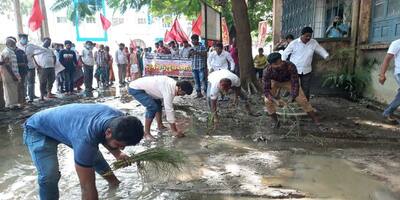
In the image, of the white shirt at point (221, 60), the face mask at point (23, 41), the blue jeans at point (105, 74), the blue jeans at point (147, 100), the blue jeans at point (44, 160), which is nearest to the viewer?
the blue jeans at point (44, 160)

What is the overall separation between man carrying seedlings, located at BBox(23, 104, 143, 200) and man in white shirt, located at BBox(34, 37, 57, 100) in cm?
708

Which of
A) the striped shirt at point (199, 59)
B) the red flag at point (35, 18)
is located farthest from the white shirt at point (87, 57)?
the striped shirt at point (199, 59)

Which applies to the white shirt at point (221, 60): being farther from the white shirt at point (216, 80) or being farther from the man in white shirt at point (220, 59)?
the white shirt at point (216, 80)

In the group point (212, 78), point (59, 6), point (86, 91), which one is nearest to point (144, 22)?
point (59, 6)

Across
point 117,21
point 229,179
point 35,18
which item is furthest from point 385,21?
point 117,21

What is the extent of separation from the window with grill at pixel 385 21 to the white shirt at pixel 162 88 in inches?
190

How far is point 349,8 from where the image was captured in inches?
413

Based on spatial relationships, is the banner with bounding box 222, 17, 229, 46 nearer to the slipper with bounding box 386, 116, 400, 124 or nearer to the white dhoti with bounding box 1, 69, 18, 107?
the white dhoti with bounding box 1, 69, 18, 107

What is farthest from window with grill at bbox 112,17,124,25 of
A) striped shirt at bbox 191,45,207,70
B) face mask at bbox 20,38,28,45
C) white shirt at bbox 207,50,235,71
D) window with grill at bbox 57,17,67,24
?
white shirt at bbox 207,50,235,71

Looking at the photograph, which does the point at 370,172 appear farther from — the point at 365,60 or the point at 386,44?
the point at 365,60

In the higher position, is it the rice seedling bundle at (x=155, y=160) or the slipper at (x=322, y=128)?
the rice seedling bundle at (x=155, y=160)

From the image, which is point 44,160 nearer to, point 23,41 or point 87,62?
point 23,41

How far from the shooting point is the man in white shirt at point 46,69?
30.9ft

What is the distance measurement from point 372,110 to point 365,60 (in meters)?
1.70
